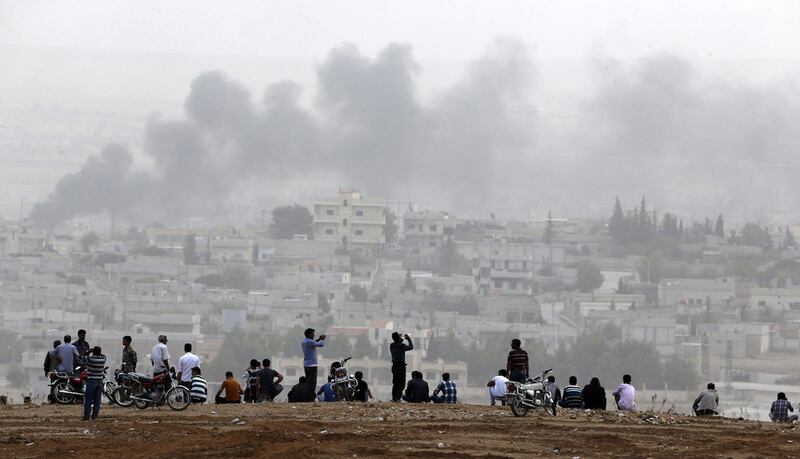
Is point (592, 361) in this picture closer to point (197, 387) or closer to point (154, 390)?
point (197, 387)

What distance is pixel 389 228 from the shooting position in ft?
460

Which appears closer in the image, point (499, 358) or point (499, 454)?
point (499, 454)

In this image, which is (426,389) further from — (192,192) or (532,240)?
(192,192)

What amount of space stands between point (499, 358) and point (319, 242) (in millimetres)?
37712

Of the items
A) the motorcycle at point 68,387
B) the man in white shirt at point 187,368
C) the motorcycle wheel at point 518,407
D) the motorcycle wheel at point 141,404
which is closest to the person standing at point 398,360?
the motorcycle wheel at point 518,407

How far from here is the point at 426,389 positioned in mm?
20375

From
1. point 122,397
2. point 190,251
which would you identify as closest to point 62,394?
point 122,397

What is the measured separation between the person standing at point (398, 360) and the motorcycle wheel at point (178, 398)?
9.13ft

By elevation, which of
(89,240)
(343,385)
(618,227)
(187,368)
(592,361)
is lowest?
(343,385)

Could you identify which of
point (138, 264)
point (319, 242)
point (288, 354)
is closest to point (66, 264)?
point (138, 264)

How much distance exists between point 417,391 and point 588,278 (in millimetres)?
107310

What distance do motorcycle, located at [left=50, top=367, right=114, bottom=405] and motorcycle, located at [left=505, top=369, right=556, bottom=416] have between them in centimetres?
498

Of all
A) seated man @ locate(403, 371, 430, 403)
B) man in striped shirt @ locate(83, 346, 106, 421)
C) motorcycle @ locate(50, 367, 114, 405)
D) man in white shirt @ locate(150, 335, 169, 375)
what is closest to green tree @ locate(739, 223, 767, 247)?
seated man @ locate(403, 371, 430, 403)

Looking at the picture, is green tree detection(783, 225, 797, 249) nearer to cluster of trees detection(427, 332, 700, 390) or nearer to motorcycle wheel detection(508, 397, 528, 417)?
cluster of trees detection(427, 332, 700, 390)
